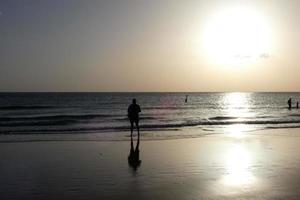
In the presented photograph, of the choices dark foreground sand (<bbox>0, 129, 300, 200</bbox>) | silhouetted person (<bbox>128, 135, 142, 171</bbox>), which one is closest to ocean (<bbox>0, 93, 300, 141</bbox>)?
silhouetted person (<bbox>128, 135, 142, 171</bbox>)

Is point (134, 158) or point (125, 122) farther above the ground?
point (134, 158)

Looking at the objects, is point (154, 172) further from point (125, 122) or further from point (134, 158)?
point (125, 122)

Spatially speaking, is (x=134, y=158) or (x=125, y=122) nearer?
(x=134, y=158)

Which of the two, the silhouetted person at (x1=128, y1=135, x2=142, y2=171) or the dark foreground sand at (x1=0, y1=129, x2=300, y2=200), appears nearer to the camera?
the dark foreground sand at (x1=0, y1=129, x2=300, y2=200)

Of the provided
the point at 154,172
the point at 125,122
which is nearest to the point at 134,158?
the point at 154,172

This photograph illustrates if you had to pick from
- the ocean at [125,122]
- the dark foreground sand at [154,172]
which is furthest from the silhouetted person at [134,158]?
the ocean at [125,122]

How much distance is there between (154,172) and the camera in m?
12.5

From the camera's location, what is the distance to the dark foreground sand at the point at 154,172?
1009 centimetres

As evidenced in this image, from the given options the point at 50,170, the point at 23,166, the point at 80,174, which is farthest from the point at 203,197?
the point at 23,166

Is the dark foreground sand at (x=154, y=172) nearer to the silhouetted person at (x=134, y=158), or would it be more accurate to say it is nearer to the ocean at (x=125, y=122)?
the silhouetted person at (x=134, y=158)

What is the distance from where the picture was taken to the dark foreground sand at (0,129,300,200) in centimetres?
1009

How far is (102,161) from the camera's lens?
1469cm

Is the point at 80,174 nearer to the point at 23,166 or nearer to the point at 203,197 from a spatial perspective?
the point at 23,166

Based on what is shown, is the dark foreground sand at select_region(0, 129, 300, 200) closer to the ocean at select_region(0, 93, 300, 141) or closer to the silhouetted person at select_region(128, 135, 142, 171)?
the silhouetted person at select_region(128, 135, 142, 171)
